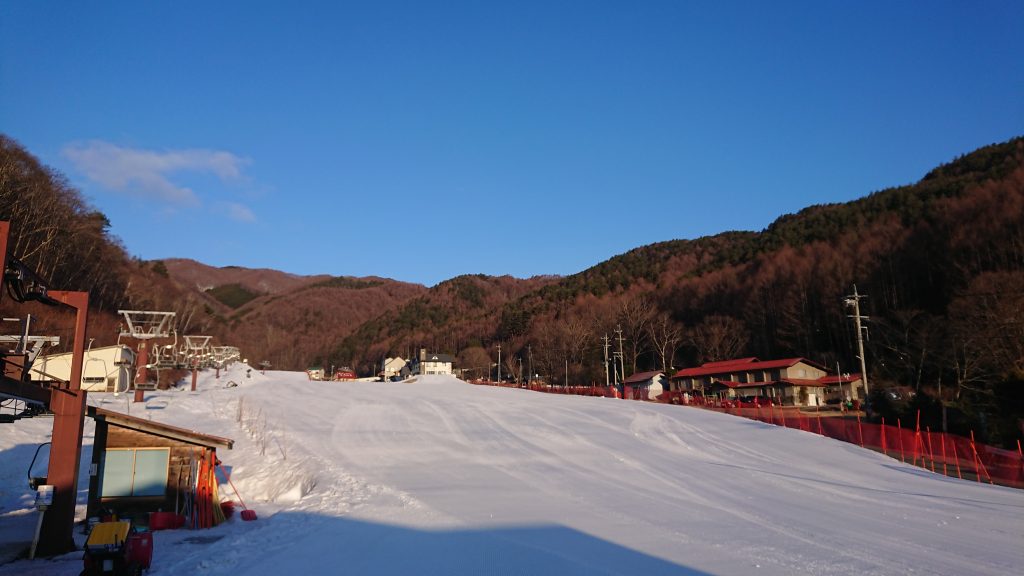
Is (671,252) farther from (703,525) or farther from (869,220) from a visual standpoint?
(703,525)

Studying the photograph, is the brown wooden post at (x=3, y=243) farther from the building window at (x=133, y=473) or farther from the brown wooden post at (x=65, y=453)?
the building window at (x=133, y=473)

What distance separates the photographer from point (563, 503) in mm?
17828

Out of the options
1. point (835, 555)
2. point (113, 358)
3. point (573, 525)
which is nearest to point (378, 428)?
A: point (113, 358)

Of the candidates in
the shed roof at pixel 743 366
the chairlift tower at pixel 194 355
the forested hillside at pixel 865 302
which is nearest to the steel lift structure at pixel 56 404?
the forested hillside at pixel 865 302

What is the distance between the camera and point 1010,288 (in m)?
40.9

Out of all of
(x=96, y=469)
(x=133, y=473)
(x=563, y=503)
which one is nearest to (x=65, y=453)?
(x=96, y=469)

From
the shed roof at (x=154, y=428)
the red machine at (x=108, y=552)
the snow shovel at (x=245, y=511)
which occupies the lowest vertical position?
the snow shovel at (x=245, y=511)

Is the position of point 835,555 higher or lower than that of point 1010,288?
lower

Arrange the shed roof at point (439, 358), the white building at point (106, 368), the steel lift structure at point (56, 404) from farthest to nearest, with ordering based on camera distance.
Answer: the shed roof at point (439, 358) < the white building at point (106, 368) < the steel lift structure at point (56, 404)

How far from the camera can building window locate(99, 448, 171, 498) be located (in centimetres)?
1739

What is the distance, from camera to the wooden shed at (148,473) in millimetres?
17078

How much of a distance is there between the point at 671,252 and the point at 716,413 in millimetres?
122505

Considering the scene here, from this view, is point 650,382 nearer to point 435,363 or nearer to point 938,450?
point 938,450

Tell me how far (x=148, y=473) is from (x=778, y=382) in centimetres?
6160
